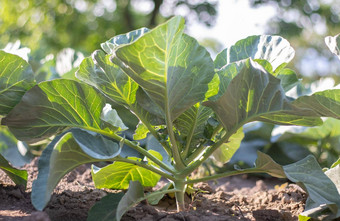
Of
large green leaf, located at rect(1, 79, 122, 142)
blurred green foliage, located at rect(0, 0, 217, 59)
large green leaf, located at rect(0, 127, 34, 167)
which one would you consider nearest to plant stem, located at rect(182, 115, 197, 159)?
large green leaf, located at rect(1, 79, 122, 142)

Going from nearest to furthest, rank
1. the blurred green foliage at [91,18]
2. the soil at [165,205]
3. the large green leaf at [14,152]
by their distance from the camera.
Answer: the soil at [165,205] → the large green leaf at [14,152] → the blurred green foliage at [91,18]

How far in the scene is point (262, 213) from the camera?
1.20 meters

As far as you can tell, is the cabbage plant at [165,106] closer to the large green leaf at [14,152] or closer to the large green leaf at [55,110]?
the large green leaf at [55,110]

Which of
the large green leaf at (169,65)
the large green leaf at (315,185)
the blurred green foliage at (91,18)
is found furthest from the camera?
the blurred green foliage at (91,18)

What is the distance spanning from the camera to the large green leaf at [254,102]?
2.98 ft

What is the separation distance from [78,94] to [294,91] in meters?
1.37

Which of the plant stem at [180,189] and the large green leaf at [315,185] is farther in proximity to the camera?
the plant stem at [180,189]

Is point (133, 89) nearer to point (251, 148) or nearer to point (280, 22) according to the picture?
point (251, 148)

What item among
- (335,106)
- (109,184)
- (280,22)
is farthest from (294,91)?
(280,22)

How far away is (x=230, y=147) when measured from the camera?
1.41 meters

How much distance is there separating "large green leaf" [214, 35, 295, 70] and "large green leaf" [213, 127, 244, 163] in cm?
29

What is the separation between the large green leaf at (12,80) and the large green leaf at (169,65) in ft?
1.11

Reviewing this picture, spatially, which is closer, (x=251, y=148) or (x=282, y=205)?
(x=282, y=205)

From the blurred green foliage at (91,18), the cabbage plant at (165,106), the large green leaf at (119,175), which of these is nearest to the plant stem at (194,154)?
the cabbage plant at (165,106)
